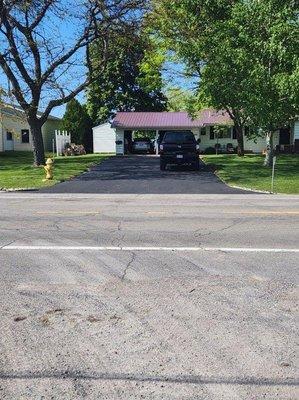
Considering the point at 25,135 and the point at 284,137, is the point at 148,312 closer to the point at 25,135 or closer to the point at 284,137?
the point at 284,137

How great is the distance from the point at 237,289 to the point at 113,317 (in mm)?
1628

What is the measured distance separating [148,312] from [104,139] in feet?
152

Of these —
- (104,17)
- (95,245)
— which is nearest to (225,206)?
(95,245)

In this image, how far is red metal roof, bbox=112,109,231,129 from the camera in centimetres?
4512

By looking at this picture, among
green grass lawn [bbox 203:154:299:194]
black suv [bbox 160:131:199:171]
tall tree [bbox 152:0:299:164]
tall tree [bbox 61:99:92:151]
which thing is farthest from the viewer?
tall tree [bbox 61:99:92:151]

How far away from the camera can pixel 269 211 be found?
12.4m

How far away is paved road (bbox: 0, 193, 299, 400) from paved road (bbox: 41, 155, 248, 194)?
8.46m

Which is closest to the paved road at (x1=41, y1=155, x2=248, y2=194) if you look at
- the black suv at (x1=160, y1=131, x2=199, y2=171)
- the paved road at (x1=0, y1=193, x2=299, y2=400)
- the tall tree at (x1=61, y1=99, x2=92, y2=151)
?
the black suv at (x1=160, y1=131, x2=199, y2=171)

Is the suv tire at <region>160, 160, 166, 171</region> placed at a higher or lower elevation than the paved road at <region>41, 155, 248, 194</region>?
higher

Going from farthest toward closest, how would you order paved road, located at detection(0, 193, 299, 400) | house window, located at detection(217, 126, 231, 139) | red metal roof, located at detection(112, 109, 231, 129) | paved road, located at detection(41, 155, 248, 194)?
house window, located at detection(217, 126, 231, 139) → red metal roof, located at detection(112, 109, 231, 129) → paved road, located at detection(41, 155, 248, 194) → paved road, located at detection(0, 193, 299, 400)

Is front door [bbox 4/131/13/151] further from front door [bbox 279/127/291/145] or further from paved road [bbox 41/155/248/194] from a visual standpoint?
front door [bbox 279/127/291/145]

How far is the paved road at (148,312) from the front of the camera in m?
3.58

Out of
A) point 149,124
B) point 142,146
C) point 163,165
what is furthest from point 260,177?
point 149,124

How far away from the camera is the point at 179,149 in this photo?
998 inches
